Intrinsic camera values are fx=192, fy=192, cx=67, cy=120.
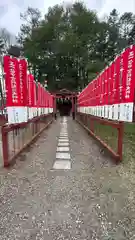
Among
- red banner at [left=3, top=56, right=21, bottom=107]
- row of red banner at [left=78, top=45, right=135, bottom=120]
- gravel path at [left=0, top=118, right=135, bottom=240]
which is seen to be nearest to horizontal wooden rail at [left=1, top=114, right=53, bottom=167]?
gravel path at [left=0, top=118, right=135, bottom=240]

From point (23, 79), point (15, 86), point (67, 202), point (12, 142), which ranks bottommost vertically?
point (67, 202)

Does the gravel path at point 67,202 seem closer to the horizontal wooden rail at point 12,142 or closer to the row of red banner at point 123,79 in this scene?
the horizontal wooden rail at point 12,142

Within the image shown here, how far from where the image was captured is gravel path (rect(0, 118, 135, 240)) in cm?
163

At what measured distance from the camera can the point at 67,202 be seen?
2.11m

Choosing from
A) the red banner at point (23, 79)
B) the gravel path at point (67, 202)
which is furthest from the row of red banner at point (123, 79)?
the red banner at point (23, 79)

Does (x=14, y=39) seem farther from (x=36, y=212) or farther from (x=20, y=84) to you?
(x=36, y=212)

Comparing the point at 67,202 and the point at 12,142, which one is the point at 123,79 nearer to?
the point at 67,202

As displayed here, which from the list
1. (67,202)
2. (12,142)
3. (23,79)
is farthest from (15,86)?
(67,202)

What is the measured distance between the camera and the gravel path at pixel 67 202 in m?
1.63

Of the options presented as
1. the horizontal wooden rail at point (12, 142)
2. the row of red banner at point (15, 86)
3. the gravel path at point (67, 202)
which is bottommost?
the gravel path at point (67, 202)

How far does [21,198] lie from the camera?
7.21 ft

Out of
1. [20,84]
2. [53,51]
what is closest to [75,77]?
[53,51]

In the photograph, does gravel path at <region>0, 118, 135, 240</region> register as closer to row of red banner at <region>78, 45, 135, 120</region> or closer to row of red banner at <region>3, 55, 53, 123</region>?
row of red banner at <region>3, 55, 53, 123</region>

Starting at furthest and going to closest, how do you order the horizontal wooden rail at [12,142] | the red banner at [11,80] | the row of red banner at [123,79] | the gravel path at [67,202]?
the red banner at [11,80] < the horizontal wooden rail at [12,142] < the row of red banner at [123,79] < the gravel path at [67,202]
